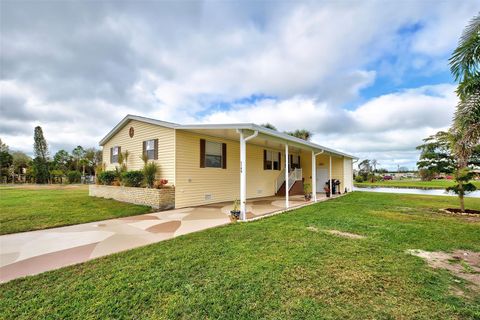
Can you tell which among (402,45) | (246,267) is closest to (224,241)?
(246,267)

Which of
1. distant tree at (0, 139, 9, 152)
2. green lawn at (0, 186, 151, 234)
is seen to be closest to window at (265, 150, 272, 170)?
green lawn at (0, 186, 151, 234)

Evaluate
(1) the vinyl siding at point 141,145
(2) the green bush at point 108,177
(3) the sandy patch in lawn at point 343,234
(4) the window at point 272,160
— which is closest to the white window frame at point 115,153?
(1) the vinyl siding at point 141,145

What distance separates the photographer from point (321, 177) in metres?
17.2

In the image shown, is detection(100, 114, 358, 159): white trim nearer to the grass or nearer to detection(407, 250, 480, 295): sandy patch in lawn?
the grass

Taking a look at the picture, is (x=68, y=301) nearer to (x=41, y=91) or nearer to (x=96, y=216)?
(x=96, y=216)

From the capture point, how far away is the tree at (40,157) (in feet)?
92.6

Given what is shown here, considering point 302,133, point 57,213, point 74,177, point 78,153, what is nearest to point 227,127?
point 57,213

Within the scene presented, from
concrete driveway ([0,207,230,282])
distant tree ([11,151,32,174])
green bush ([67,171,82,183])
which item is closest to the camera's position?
concrete driveway ([0,207,230,282])

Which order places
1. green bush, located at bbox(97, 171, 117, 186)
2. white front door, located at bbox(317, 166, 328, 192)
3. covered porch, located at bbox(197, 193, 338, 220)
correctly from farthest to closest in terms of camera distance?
white front door, located at bbox(317, 166, 328, 192) < green bush, located at bbox(97, 171, 117, 186) < covered porch, located at bbox(197, 193, 338, 220)

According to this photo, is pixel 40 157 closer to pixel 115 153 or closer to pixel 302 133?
pixel 115 153

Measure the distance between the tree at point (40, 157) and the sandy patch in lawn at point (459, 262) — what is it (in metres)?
37.3

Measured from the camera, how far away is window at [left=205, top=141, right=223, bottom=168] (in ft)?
33.0

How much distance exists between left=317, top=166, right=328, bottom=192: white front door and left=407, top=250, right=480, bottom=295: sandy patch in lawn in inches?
515

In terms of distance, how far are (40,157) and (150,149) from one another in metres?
33.0
